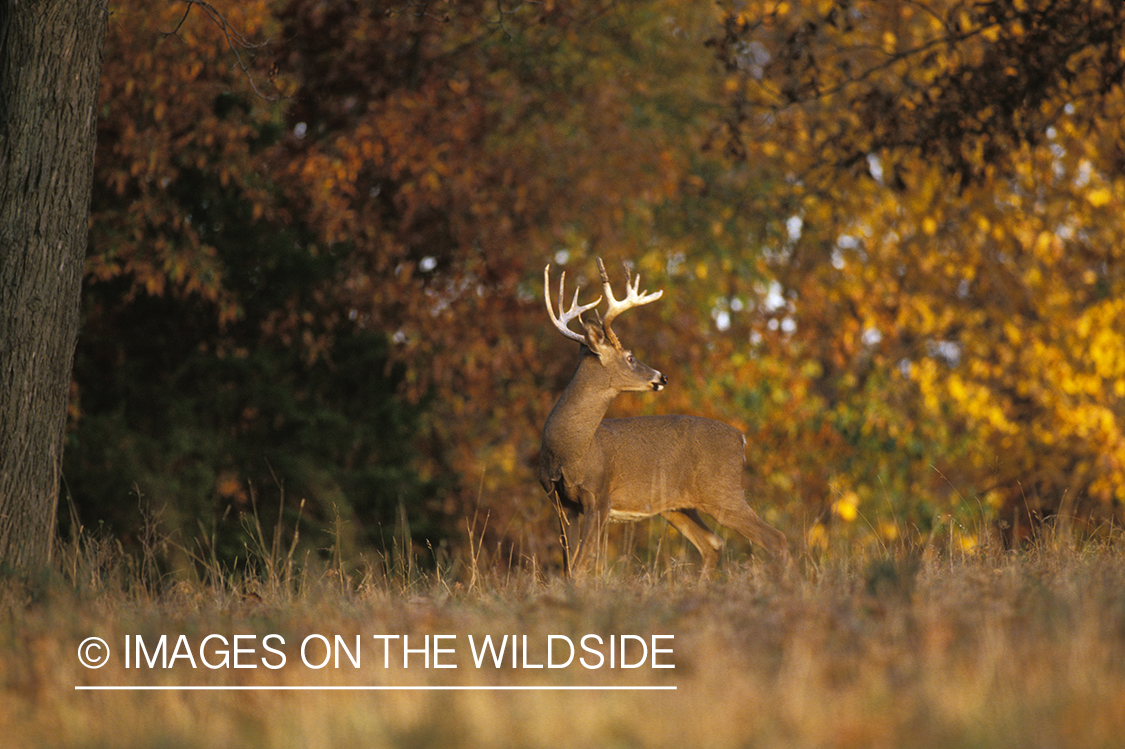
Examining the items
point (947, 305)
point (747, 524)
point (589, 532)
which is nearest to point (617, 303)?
point (589, 532)

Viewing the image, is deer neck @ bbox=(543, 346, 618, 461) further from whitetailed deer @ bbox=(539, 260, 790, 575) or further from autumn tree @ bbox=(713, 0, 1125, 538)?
autumn tree @ bbox=(713, 0, 1125, 538)

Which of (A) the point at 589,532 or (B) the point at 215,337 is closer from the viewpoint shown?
(A) the point at 589,532

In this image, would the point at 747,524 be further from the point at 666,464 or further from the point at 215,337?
the point at 215,337

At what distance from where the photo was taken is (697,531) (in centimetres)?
759

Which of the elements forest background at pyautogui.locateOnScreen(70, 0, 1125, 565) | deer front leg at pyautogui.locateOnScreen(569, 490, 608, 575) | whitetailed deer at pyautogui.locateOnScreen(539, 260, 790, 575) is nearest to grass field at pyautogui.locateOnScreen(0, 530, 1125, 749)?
deer front leg at pyautogui.locateOnScreen(569, 490, 608, 575)

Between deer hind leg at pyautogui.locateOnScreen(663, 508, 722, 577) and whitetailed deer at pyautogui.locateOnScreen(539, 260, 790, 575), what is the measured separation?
0.02 m

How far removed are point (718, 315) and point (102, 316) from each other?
816 centimetres

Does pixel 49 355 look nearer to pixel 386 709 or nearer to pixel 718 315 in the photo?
pixel 386 709

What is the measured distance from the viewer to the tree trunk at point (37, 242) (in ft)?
20.8

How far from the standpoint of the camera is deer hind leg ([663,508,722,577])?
296 inches

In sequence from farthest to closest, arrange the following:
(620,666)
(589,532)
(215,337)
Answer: (215,337), (589,532), (620,666)

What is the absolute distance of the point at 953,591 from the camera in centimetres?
489

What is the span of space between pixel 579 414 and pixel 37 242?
117 inches

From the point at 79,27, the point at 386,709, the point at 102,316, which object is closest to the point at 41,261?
the point at 79,27
